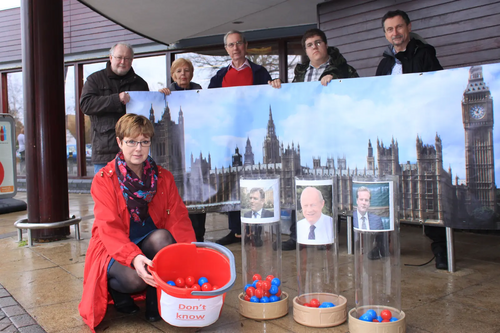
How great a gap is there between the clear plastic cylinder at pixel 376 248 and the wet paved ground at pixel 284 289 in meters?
0.20

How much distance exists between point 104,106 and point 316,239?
2.46 m

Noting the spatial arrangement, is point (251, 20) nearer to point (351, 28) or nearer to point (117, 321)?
point (351, 28)

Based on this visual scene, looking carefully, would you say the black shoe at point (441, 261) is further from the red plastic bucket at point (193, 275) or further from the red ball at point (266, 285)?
the red plastic bucket at point (193, 275)

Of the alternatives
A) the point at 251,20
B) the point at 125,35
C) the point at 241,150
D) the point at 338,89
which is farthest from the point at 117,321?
the point at 125,35

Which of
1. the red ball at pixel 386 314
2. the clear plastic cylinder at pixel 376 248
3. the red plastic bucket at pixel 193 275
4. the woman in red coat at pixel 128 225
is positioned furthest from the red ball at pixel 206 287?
the red ball at pixel 386 314

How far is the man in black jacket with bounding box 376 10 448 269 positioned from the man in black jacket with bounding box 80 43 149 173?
2310mm

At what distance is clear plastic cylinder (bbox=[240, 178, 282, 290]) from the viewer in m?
2.86

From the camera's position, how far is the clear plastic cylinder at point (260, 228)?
2.86m

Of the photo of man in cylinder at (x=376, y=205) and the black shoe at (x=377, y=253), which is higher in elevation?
the photo of man in cylinder at (x=376, y=205)

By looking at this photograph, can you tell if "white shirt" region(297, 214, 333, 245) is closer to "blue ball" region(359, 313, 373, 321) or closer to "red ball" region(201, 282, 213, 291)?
"blue ball" region(359, 313, 373, 321)

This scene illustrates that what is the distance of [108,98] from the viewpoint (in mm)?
4207

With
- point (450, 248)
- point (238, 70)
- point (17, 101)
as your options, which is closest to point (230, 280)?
point (450, 248)

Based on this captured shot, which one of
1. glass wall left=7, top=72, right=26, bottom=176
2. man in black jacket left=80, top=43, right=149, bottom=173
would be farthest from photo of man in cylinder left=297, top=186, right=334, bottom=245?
glass wall left=7, top=72, right=26, bottom=176

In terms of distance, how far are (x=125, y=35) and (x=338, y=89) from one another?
8.07 m
